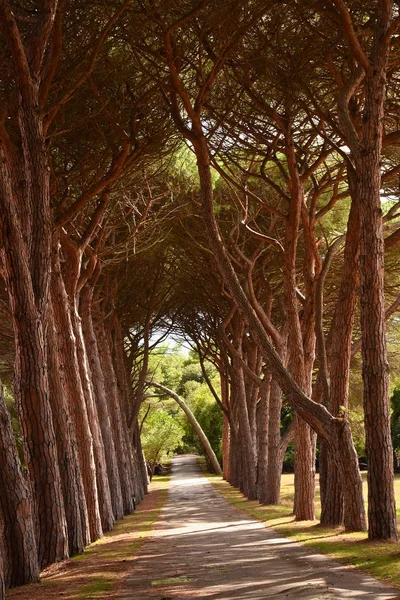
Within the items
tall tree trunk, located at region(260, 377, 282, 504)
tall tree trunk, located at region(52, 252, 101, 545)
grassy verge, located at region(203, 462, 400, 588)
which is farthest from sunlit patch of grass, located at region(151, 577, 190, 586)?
tall tree trunk, located at region(260, 377, 282, 504)

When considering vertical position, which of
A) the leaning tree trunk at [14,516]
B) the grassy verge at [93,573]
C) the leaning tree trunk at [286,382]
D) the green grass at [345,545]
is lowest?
the grassy verge at [93,573]

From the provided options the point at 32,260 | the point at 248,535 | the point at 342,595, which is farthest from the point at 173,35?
the point at 342,595

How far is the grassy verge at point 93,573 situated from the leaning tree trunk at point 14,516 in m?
0.28

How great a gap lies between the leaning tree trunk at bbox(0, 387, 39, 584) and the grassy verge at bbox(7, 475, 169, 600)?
0.28 metres

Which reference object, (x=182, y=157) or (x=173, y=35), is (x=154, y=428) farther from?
(x=173, y=35)

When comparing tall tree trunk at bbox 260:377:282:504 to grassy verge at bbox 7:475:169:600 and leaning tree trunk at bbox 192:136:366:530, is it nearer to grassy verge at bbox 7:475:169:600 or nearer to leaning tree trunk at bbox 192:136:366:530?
grassy verge at bbox 7:475:169:600

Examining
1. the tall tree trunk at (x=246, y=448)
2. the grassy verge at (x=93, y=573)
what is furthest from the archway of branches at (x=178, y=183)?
the tall tree trunk at (x=246, y=448)

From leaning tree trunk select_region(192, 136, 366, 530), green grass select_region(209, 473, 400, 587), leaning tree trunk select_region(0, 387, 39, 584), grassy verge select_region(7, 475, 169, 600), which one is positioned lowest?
grassy verge select_region(7, 475, 169, 600)

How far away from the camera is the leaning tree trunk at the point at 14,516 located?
8.84m

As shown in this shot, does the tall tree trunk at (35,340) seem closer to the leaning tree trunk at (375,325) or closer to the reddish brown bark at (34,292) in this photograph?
the reddish brown bark at (34,292)

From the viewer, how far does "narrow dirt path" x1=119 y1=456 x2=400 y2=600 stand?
24.0ft

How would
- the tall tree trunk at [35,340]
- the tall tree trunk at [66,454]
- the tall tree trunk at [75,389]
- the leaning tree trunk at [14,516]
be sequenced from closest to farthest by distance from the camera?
the leaning tree trunk at [14,516] → the tall tree trunk at [35,340] → the tall tree trunk at [66,454] → the tall tree trunk at [75,389]

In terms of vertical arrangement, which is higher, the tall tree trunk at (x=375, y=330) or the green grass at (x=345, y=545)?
the tall tree trunk at (x=375, y=330)

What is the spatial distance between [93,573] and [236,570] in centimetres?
166
